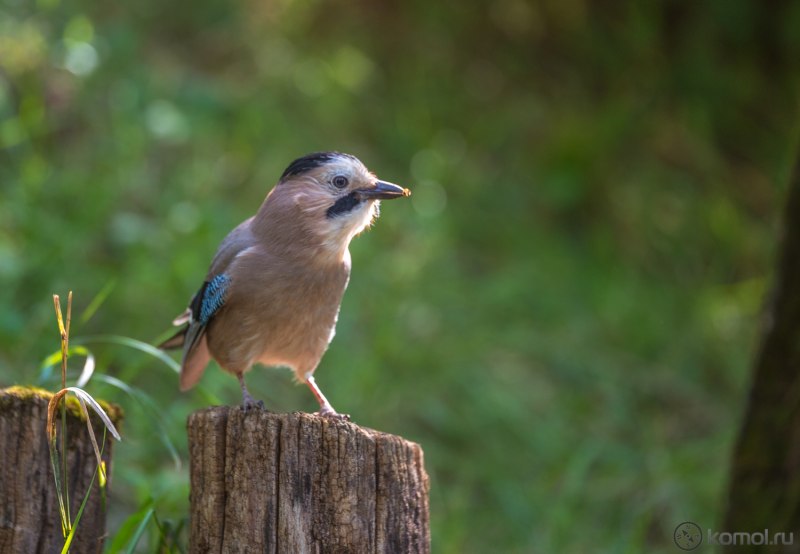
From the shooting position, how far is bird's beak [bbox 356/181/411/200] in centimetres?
412

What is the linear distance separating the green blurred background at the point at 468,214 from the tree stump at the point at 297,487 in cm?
113

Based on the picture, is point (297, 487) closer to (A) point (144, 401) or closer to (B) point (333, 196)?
(A) point (144, 401)

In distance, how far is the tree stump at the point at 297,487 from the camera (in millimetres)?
2984

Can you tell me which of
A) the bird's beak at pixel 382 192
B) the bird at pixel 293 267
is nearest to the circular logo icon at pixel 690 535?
the bird at pixel 293 267

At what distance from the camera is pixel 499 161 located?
8953mm

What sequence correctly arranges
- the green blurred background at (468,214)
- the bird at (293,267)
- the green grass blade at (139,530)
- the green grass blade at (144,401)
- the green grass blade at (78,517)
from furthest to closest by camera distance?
the green blurred background at (468,214), the bird at (293,267), the green grass blade at (144,401), the green grass blade at (139,530), the green grass blade at (78,517)

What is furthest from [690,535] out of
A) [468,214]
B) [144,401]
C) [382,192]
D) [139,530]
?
[468,214]

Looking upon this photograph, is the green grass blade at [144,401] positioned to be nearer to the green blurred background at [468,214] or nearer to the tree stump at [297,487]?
the green blurred background at [468,214]

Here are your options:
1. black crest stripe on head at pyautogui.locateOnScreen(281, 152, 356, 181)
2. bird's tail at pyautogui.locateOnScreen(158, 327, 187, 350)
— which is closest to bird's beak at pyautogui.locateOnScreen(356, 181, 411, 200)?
black crest stripe on head at pyautogui.locateOnScreen(281, 152, 356, 181)

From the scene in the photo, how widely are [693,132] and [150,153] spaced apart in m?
4.36

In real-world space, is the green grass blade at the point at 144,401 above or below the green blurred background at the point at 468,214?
below

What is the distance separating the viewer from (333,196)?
13.7 ft

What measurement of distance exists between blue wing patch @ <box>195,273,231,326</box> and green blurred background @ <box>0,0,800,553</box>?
427 millimetres

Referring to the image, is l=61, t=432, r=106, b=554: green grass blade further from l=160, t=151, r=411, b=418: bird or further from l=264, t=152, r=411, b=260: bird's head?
l=264, t=152, r=411, b=260: bird's head
